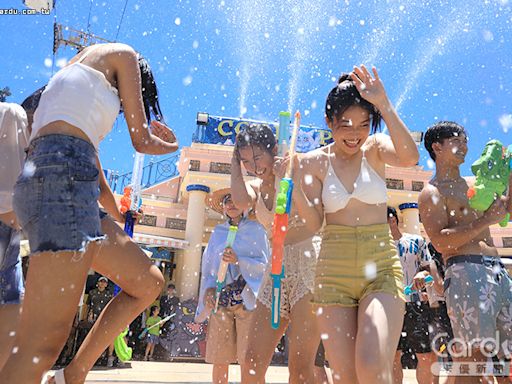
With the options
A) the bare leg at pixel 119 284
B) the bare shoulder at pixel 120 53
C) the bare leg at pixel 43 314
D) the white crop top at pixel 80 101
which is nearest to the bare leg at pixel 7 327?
the bare leg at pixel 119 284

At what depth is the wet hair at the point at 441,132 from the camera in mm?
3262

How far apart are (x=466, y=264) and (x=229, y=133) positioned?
15971mm

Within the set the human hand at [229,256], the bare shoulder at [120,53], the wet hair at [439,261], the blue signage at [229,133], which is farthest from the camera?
the blue signage at [229,133]

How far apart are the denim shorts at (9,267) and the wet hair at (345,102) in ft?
6.03

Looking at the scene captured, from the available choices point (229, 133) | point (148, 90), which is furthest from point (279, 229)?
point (229, 133)

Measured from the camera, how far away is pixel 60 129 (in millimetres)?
1843

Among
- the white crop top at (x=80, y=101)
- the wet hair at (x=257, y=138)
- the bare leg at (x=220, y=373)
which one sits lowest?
the bare leg at (x=220, y=373)

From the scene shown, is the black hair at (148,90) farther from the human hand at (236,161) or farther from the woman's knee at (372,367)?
the woman's knee at (372,367)

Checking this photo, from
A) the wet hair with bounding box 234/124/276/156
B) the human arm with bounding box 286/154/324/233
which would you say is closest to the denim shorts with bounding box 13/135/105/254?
the human arm with bounding box 286/154/324/233

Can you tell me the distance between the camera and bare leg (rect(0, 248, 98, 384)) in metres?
1.61

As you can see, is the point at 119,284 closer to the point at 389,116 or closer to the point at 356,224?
the point at 356,224

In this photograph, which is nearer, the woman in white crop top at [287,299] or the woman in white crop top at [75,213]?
the woman in white crop top at [75,213]

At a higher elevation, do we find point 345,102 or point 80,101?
point 345,102

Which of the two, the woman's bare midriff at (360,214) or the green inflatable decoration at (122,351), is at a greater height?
the woman's bare midriff at (360,214)
